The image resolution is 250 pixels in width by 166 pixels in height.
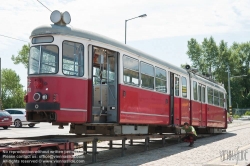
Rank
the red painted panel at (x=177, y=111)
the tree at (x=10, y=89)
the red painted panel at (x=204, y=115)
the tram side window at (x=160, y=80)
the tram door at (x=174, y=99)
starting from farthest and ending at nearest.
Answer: the tree at (x=10, y=89)
the red painted panel at (x=204, y=115)
the red painted panel at (x=177, y=111)
the tram door at (x=174, y=99)
the tram side window at (x=160, y=80)

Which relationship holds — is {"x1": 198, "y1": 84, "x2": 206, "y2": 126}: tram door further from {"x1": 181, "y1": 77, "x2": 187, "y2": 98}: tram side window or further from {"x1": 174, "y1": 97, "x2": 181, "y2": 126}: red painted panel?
{"x1": 174, "y1": 97, "x2": 181, "y2": 126}: red painted panel

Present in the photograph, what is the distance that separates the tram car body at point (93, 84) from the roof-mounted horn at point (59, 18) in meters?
0.14

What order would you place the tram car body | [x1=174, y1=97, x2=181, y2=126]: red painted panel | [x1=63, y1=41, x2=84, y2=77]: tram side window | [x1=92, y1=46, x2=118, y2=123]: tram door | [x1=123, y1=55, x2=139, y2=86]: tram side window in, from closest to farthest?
the tram car body < [x1=63, y1=41, x2=84, y2=77]: tram side window < [x1=92, y1=46, x2=118, y2=123]: tram door < [x1=123, y1=55, x2=139, y2=86]: tram side window < [x1=174, y1=97, x2=181, y2=126]: red painted panel

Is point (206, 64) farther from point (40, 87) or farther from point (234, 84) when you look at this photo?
point (40, 87)

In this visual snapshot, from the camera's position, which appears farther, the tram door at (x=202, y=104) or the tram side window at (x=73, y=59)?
the tram door at (x=202, y=104)

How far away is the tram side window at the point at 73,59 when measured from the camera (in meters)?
10.4

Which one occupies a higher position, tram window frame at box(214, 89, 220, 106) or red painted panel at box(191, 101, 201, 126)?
tram window frame at box(214, 89, 220, 106)

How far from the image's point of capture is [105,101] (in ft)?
39.2

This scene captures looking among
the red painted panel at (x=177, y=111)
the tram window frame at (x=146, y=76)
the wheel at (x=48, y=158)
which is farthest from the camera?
the red painted panel at (x=177, y=111)

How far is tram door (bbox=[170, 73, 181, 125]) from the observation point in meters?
16.5

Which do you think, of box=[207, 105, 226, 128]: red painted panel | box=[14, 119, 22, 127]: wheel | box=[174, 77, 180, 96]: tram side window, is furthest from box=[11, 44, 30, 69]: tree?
box=[174, 77, 180, 96]: tram side window

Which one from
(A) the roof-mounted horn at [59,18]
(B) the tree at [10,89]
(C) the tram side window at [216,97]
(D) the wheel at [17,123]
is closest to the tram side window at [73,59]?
(A) the roof-mounted horn at [59,18]

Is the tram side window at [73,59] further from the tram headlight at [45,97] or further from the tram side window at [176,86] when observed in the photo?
the tram side window at [176,86]

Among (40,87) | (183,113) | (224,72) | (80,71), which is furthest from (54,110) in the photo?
(224,72)
